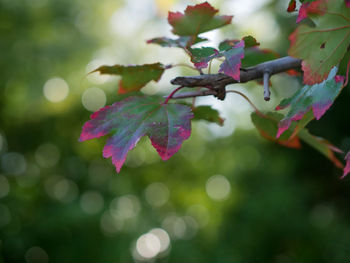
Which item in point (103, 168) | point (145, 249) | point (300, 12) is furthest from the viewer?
point (103, 168)

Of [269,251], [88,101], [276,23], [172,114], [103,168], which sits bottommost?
[269,251]

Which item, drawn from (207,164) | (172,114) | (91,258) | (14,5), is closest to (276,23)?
(207,164)

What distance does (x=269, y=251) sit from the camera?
2377mm

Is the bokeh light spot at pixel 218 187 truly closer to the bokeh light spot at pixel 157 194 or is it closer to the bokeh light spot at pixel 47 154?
the bokeh light spot at pixel 157 194

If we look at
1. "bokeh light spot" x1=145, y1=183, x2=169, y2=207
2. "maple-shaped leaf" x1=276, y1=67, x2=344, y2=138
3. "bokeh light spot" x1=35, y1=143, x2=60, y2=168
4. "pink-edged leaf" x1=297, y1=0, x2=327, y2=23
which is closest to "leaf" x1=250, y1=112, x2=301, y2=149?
"maple-shaped leaf" x1=276, y1=67, x2=344, y2=138

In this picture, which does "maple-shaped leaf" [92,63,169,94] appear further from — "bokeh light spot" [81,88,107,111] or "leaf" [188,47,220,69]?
"bokeh light spot" [81,88,107,111]

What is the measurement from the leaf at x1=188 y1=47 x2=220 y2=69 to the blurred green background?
161 centimetres

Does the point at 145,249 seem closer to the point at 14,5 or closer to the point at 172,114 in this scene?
the point at 14,5

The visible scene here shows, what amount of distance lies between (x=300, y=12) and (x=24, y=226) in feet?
6.34

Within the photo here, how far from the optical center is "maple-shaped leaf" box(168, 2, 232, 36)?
0.57 meters

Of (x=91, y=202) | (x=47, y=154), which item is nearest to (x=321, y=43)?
(x=91, y=202)

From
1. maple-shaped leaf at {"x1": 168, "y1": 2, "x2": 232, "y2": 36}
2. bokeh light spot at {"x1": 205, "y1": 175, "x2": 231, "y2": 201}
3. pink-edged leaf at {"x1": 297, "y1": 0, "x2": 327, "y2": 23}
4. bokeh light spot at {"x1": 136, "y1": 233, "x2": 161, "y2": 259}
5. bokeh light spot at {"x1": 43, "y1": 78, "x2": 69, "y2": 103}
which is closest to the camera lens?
pink-edged leaf at {"x1": 297, "y1": 0, "x2": 327, "y2": 23}

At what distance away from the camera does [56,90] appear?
2197 millimetres

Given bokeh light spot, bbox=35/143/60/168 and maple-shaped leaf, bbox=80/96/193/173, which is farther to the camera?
bokeh light spot, bbox=35/143/60/168
